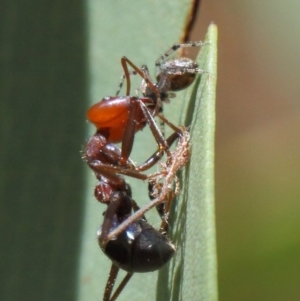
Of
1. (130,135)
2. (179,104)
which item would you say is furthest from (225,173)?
(130,135)

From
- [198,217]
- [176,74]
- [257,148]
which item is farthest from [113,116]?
[257,148]

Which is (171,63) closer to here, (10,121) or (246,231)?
(10,121)

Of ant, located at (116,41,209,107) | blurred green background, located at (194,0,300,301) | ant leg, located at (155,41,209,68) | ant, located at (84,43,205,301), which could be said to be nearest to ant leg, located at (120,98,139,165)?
ant, located at (84,43,205,301)

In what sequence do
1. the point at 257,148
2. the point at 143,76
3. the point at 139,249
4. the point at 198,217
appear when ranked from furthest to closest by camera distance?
the point at 257,148
the point at 143,76
the point at 139,249
the point at 198,217

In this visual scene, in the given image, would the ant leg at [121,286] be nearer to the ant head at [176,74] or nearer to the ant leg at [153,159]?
the ant leg at [153,159]

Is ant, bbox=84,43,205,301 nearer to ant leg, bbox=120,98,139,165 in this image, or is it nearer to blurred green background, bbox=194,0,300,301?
ant leg, bbox=120,98,139,165

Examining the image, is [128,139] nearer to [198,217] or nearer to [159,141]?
[159,141]

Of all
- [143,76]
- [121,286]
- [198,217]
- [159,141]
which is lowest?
[121,286]

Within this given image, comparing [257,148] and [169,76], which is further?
[257,148]
